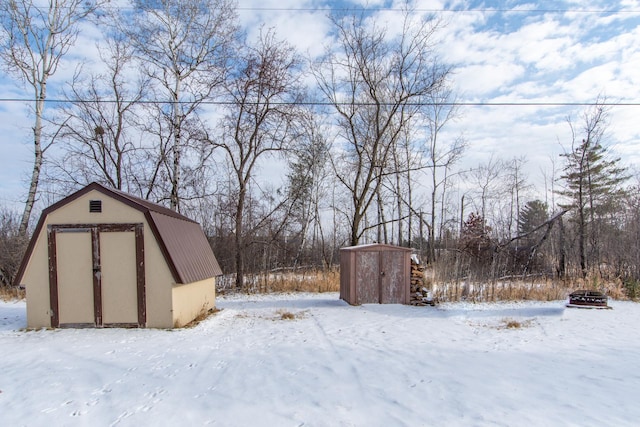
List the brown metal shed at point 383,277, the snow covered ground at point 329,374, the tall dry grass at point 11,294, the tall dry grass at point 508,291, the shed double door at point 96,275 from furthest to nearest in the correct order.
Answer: the tall dry grass at point 11,294 → the tall dry grass at point 508,291 → the brown metal shed at point 383,277 → the shed double door at point 96,275 → the snow covered ground at point 329,374

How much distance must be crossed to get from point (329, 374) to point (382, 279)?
5825mm

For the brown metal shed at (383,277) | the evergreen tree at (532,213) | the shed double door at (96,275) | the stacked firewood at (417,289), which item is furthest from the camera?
the evergreen tree at (532,213)

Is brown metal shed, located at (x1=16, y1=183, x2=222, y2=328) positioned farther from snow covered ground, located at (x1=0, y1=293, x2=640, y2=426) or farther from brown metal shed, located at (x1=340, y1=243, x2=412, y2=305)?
brown metal shed, located at (x1=340, y1=243, x2=412, y2=305)

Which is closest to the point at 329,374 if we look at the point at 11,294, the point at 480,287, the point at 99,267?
the point at 99,267

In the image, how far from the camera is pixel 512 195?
1100 inches

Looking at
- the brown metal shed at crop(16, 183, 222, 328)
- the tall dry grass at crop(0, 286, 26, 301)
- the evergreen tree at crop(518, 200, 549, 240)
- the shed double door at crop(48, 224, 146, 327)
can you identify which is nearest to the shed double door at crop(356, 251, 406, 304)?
the brown metal shed at crop(16, 183, 222, 328)

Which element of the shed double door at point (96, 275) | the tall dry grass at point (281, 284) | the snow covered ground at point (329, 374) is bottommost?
the tall dry grass at point (281, 284)

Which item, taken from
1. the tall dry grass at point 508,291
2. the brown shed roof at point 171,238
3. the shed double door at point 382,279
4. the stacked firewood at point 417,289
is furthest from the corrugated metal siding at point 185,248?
the tall dry grass at point 508,291

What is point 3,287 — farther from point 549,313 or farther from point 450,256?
point 549,313

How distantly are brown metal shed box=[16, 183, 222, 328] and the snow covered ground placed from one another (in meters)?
0.42

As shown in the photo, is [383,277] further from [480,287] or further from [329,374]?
[329,374]

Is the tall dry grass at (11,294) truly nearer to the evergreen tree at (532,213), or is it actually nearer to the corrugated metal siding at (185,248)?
the corrugated metal siding at (185,248)

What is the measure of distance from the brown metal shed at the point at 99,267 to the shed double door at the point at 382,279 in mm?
4853

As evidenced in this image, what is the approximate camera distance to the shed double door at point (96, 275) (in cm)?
733
